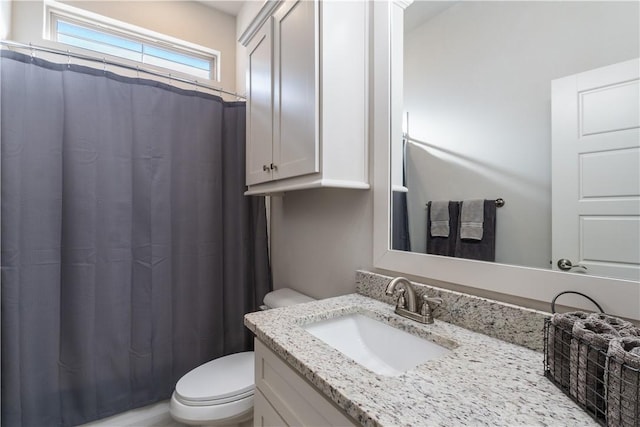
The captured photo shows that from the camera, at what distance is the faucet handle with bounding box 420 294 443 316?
0.88 metres

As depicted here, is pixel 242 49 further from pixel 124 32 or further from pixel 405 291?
pixel 405 291

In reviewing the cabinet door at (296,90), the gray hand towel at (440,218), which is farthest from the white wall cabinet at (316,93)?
the gray hand towel at (440,218)

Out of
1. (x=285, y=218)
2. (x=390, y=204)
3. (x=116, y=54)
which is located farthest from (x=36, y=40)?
(x=390, y=204)

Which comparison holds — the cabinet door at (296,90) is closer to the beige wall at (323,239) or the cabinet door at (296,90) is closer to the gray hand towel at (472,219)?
the beige wall at (323,239)

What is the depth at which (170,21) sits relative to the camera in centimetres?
204

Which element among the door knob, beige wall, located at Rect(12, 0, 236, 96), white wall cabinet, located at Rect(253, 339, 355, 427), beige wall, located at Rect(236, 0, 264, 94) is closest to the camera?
white wall cabinet, located at Rect(253, 339, 355, 427)

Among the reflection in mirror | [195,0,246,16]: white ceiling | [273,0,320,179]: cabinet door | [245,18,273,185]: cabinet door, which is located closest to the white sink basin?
the reflection in mirror

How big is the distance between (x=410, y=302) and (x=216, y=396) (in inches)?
37.5

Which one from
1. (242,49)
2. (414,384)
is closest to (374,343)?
(414,384)

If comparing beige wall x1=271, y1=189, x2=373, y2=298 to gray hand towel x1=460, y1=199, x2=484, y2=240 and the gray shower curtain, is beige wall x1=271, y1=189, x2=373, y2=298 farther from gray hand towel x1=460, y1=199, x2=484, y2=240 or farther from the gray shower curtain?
gray hand towel x1=460, y1=199, x2=484, y2=240

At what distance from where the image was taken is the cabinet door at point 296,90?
1057 mm

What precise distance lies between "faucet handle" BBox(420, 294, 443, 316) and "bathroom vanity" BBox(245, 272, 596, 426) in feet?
0.14

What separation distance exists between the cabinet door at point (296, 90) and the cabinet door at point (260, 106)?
0.21ft

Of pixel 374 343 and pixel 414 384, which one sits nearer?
pixel 414 384
